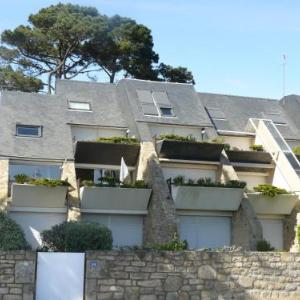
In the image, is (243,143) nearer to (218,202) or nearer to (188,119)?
(188,119)

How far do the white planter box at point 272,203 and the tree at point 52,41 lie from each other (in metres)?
19.1

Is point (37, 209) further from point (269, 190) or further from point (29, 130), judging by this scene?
point (269, 190)

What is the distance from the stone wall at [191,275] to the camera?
50.4 ft

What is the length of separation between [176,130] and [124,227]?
6182 millimetres

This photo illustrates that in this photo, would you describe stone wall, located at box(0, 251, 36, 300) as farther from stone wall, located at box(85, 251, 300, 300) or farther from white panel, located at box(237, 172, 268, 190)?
white panel, located at box(237, 172, 268, 190)

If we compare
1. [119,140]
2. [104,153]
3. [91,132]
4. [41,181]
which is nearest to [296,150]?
[119,140]

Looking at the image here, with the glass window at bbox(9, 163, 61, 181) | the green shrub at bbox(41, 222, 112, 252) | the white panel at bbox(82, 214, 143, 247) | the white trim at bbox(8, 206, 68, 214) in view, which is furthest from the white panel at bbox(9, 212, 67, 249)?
the green shrub at bbox(41, 222, 112, 252)

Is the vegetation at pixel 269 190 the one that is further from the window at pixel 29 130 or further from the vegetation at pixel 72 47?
the vegetation at pixel 72 47

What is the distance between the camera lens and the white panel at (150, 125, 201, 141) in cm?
2845

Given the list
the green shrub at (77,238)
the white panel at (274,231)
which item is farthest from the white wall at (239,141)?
the green shrub at (77,238)

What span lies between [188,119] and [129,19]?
54.3ft

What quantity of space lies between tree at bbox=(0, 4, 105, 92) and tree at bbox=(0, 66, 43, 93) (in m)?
0.81

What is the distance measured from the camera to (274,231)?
87.9 feet

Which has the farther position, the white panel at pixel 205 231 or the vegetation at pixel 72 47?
the vegetation at pixel 72 47
